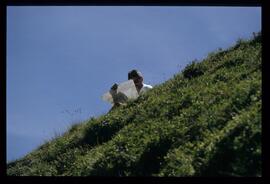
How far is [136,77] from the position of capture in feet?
65.0

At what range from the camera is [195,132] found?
13125mm

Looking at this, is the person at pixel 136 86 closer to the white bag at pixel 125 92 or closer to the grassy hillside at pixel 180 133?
the white bag at pixel 125 92

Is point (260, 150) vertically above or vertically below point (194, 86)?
below

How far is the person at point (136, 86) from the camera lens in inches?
764

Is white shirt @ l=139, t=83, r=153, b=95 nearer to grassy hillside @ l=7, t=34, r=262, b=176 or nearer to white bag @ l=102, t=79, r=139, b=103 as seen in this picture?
white bag @ l=102, t=79, r=139, b=103

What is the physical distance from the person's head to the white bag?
15cm

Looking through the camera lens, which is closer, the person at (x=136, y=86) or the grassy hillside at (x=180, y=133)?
the grassy hillside at (x=180, y=133)

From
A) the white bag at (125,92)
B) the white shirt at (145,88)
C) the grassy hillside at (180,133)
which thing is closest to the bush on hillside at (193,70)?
the grassy hillside at (180,133)

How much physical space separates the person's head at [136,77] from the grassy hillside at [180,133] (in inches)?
31.0

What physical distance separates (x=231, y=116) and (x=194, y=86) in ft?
13.4

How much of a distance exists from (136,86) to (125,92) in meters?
0.49

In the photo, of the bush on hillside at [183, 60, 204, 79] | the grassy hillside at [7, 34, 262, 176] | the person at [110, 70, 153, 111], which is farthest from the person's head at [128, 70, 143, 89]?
the bush on hillside at [183, 60, 204, 79]
